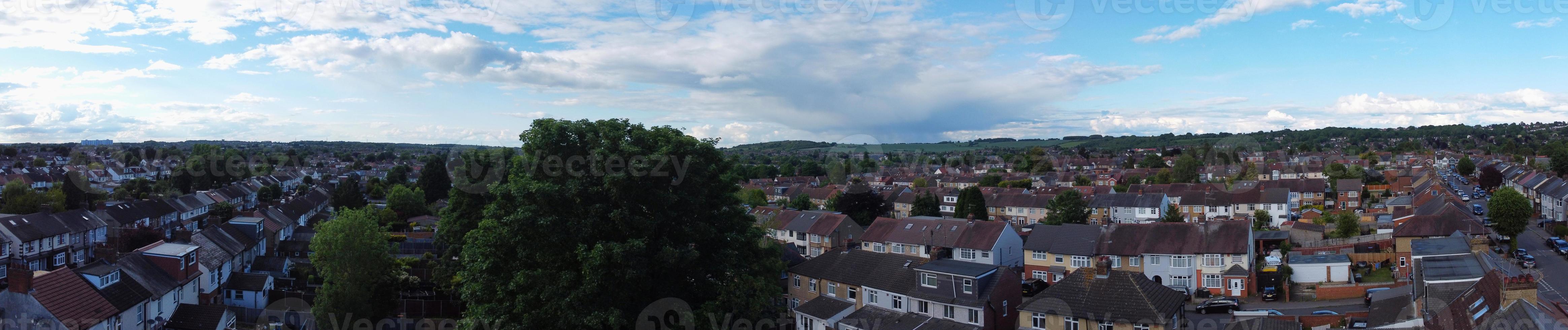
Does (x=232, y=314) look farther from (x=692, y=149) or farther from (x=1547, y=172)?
(x=1547, y=172)

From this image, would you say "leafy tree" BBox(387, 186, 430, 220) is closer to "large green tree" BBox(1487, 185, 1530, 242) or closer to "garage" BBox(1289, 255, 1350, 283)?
"garage" BBox(1289, 255, 1350, 283)

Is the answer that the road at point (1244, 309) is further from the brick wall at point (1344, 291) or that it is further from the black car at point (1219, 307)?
the brick wall at point (1344, 291)

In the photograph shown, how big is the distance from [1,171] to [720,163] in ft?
287

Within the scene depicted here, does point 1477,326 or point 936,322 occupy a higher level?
point 1477,326

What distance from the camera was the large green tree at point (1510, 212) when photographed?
3284cm

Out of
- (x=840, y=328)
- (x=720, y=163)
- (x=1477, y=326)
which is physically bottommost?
(x=840, y=328)

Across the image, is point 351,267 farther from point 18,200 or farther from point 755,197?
point 755,197

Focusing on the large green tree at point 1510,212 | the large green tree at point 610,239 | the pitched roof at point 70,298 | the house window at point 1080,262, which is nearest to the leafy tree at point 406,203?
the pitched roof at point 70,298

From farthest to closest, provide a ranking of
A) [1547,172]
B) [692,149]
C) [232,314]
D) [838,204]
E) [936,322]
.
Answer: [1547,172]
[838,204]
[232,314]
[936,322]
[692,149]

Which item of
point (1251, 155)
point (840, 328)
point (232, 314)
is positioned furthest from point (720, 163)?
point (1251, 155)

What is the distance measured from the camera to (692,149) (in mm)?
16953

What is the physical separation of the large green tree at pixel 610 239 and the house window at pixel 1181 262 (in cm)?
1936

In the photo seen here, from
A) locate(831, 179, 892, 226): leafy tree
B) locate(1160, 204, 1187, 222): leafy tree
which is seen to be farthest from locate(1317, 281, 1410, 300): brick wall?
locate(831, 179, 892, 226): leafy tree

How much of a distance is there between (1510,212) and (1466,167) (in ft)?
209
